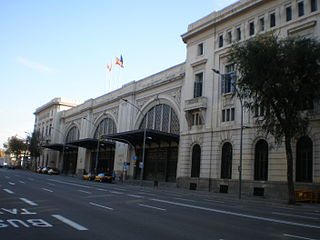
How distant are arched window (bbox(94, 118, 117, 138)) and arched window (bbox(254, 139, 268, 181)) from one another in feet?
106

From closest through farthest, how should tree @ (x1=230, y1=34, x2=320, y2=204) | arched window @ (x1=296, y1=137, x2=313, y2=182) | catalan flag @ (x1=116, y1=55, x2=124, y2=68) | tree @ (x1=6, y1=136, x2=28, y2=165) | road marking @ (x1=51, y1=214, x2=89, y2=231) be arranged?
road marking @ (x1=51, y1=214, x2=89, y2=231) < tree @ (x1=230, y1=34, x2=320, y2=204) < arched window @ (x1=296, y1=137, x2=313, y2=182) < catalan flag @ (x1=116, y1=55, x2=124, y2=68) < tree @ (x1=6, y1=136, x2=28, y2=165)

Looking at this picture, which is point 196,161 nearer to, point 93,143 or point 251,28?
point 251,28

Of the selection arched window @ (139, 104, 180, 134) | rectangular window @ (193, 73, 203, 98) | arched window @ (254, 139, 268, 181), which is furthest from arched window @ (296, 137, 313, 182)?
arched window @ (139, 104, 180, 134)

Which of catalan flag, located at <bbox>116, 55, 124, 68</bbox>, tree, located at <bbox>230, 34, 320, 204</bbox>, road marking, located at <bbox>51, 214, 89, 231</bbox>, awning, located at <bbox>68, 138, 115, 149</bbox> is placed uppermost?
catalan flag, located at <bbox>116, 55, 124, 68</bbox>

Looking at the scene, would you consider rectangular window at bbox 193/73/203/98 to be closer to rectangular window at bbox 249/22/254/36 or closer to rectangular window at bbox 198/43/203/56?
rectangular window at bbox 198/43/203/56

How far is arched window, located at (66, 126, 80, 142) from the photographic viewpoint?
255ft

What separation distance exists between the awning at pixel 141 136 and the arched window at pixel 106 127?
9818 millimetres

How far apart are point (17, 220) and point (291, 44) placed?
20013 mm

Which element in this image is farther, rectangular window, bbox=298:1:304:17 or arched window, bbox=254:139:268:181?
arched window, bbox=254:139:268:181

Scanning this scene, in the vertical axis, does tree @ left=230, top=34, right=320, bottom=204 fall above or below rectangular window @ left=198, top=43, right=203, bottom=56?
below

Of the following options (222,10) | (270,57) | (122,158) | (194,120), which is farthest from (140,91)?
(270,57)

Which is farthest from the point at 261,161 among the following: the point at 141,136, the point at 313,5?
the point at 141,136

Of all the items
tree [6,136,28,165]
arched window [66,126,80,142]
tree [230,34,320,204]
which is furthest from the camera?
tree [6,136,28,165]

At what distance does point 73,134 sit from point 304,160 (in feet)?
199
